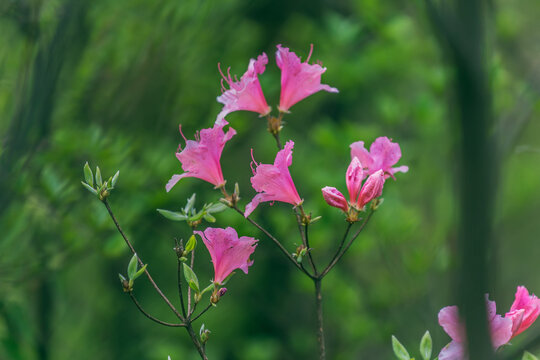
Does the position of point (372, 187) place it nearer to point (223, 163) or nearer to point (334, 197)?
point (334, 197)

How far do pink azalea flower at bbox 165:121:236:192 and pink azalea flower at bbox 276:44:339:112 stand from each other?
4.8 inches

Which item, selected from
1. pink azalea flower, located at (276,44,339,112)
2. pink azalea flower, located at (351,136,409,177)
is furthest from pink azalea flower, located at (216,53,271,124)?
pink azalea flower, located at (351,136,409,177)

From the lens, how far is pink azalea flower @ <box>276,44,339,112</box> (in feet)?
2.98

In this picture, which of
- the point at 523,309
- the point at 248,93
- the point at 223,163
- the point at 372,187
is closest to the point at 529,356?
the point at 523,309

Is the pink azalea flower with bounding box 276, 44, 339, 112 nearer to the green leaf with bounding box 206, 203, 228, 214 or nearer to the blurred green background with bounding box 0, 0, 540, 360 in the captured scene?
the green leaf with bounding box 206, 203, 228, 214

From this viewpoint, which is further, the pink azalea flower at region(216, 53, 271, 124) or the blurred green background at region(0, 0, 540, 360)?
the blurred green background at region(0, 0, 540, 360)

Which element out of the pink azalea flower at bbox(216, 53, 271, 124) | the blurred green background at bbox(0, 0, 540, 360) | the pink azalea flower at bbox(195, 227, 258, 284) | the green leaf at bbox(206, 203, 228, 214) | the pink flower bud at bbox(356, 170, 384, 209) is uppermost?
the pink azalea flower at bbox(216, 53, 271, 124)

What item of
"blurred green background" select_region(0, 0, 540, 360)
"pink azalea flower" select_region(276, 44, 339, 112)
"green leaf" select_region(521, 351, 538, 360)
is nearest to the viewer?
"green leaf" select_region(521, 351, 538, 360)

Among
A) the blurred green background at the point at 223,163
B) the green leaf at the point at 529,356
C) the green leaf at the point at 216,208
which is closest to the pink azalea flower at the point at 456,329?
the green leaf at the point at 529,356

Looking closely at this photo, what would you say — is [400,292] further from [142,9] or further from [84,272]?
[84,272]

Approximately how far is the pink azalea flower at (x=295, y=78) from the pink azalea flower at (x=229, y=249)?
8.1 inches

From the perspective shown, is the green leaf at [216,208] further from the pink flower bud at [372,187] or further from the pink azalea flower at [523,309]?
the pink azalea flower at [523,309]

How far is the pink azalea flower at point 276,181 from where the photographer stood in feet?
2.64

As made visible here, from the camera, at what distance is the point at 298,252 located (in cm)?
80
